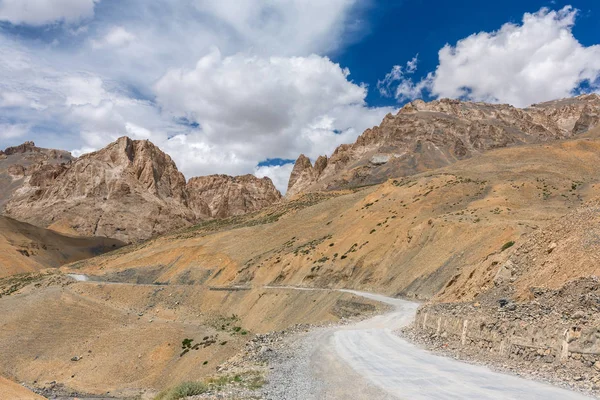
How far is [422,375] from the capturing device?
12.7 m

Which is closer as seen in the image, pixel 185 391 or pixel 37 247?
pixel 185 391

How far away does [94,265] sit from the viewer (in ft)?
322

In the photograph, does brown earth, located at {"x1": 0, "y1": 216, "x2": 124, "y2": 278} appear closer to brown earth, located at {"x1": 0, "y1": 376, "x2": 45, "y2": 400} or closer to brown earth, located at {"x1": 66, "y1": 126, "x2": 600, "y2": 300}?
brown earth, located at {"x1": 66, "y1": 126, "x2": 600, "y2": 300}

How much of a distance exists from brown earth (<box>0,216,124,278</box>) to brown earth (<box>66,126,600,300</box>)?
21.8 meters

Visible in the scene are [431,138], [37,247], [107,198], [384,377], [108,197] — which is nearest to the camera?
[384,377]

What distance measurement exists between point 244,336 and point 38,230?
12040 centimetres

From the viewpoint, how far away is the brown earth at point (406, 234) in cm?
3828

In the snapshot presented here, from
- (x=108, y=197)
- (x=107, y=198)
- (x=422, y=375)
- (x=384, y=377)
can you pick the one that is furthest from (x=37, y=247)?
(x=422, y=375)

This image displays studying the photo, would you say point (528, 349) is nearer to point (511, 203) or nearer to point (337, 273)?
point (337, 273)

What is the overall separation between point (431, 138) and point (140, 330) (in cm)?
14121

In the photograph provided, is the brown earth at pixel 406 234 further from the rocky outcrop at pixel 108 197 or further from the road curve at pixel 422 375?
the rocky outcrop at pixel 108 197

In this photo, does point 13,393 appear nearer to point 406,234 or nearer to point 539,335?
point 539,335

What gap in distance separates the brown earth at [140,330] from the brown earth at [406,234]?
7.10m

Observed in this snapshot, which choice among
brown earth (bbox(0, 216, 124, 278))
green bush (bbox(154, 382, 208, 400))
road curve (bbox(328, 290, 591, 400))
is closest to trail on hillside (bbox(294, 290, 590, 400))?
road curve (bbox(328, 290, 591, 400))
